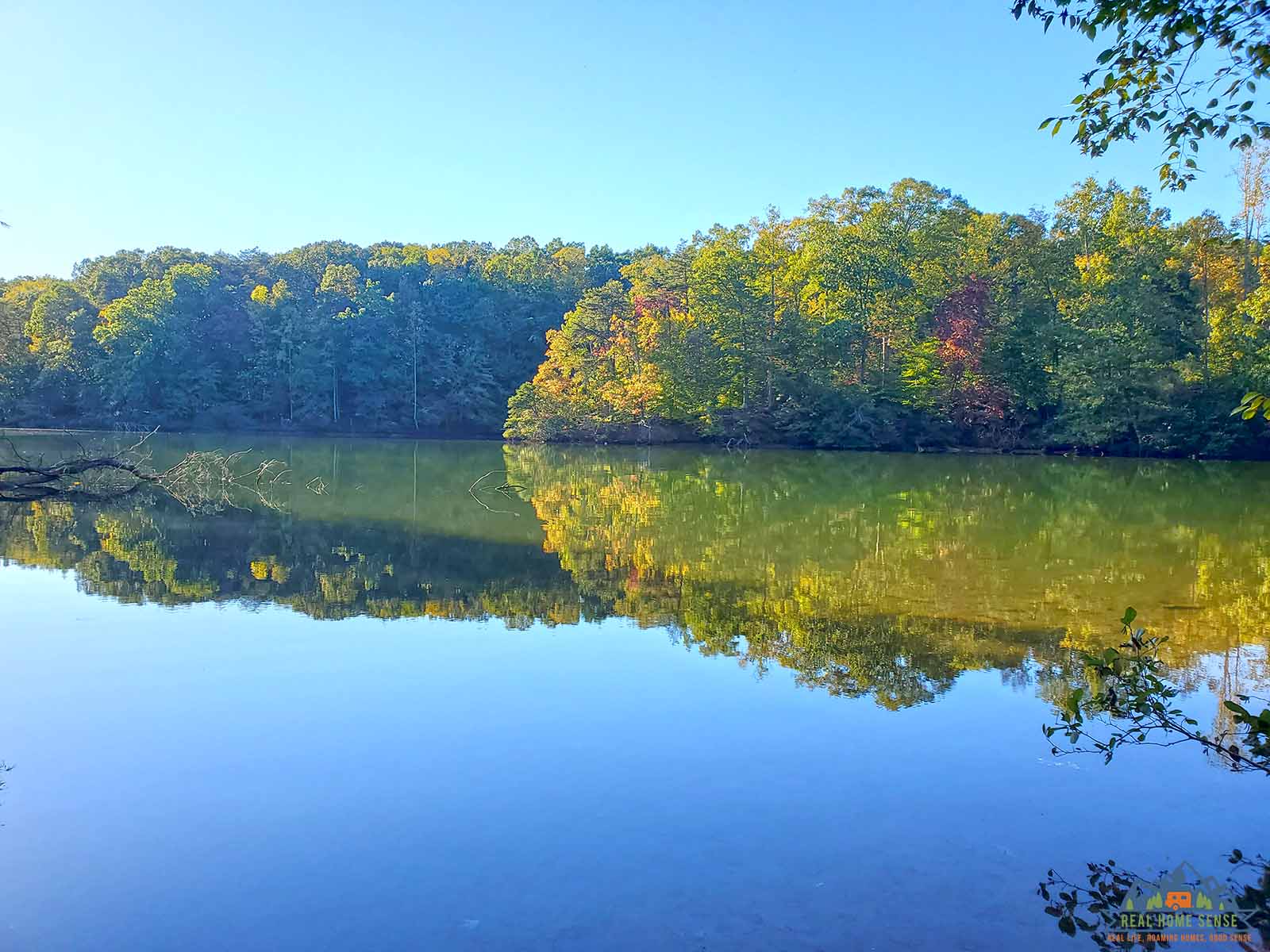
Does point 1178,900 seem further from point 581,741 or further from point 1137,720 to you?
point 581,741

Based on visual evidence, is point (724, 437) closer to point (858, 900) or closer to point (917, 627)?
point (917, 627)

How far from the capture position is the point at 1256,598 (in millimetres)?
9516

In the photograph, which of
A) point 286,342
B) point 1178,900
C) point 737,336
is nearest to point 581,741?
point 1178,900

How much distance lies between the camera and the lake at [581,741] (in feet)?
11.9

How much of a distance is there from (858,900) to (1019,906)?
0.60 m

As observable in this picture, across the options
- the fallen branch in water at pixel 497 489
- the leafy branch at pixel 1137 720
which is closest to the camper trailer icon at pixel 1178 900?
the leafy branch at pixel 1137 720

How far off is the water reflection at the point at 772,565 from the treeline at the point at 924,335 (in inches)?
582

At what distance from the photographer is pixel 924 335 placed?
3959cm

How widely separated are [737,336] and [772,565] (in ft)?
99.8

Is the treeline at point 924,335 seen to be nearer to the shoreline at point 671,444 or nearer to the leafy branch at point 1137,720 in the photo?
the shoreline at point 671,444

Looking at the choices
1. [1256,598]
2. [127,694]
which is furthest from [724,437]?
[127,694]

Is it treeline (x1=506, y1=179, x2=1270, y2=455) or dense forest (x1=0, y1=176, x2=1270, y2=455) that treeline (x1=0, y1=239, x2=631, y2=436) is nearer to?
dense forest (x1=0, y1=176, x2=1270, y2=455)

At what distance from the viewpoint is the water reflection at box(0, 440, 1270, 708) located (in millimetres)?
7621

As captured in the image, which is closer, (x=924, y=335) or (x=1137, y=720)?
(x=1137, y=720)
